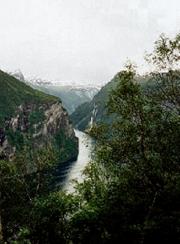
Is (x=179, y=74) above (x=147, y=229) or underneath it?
above

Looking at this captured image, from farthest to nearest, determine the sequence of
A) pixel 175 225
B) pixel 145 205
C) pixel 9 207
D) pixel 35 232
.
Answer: pixel 9 207 < pixel 35 232 < pixel 145 205 < pixel 175 225

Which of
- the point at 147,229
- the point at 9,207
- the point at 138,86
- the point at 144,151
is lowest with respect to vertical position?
the point at 9,207

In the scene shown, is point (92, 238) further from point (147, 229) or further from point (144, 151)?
point (144, 151)

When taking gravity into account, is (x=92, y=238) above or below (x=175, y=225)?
below

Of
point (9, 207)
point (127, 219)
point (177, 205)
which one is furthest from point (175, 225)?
point (9, 207)

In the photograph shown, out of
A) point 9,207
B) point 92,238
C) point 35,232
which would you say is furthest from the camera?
point 9,207

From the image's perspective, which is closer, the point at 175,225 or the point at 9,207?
the point at 175,225

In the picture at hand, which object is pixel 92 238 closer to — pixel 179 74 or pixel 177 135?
pixel 177 135

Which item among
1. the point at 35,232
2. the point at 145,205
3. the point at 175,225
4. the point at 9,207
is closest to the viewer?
the point at 175,225

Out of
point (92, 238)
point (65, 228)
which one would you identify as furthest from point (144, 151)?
point (65, 228)
